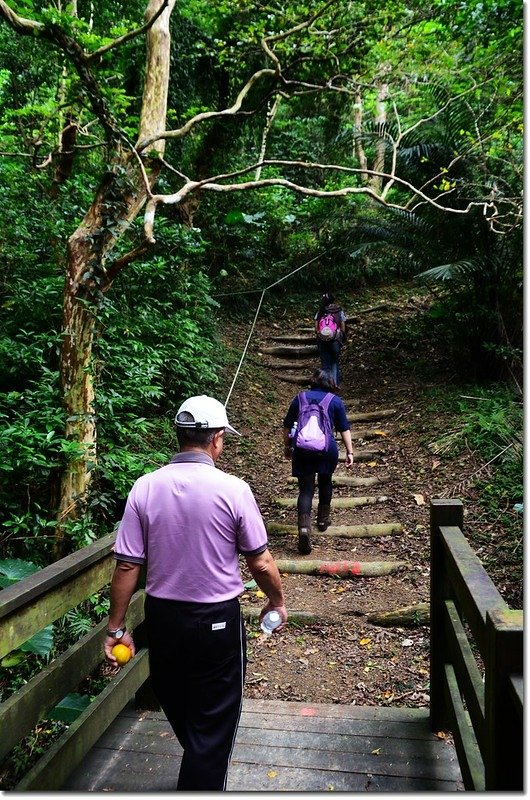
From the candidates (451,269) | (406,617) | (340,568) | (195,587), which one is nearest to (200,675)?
(195,587)

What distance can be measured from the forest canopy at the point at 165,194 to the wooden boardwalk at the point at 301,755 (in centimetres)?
251

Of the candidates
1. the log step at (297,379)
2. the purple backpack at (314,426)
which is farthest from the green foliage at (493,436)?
the log step at (297,379)

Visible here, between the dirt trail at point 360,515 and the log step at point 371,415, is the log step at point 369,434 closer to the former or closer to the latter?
the dirt trail at point 360,515

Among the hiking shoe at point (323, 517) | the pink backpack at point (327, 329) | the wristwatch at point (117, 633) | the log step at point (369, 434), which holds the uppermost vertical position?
the pink backpack at point (327, 329)

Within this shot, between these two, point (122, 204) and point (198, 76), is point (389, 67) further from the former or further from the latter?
point (122, 204)

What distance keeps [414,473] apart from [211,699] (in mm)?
5406

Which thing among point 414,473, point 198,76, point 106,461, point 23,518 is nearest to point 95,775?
point 23,518

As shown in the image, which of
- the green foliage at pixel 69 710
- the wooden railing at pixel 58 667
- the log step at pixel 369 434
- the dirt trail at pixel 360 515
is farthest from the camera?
the log step at pixel 369 434

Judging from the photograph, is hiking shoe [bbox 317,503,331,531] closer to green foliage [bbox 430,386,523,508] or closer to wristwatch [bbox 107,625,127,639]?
green foliage [bbox 430,386,523,508]

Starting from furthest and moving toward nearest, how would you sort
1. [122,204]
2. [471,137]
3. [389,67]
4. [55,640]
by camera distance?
[389,67], [471,137], [122,204], [55,640]

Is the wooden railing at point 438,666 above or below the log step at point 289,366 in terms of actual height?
below

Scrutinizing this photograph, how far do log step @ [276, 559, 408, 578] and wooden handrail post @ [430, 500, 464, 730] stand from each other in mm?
2378

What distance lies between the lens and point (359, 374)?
37.2 ft

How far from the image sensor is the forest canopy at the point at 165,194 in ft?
18.0
